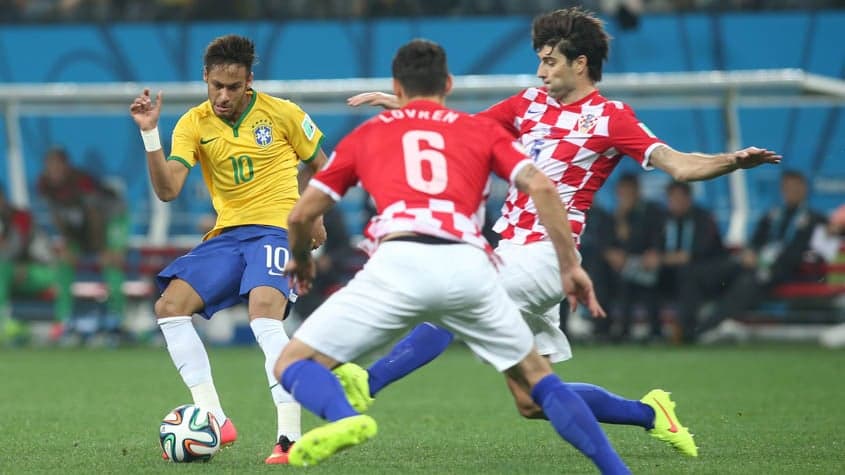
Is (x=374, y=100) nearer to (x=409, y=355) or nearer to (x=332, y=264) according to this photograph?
(x=409, y=355)

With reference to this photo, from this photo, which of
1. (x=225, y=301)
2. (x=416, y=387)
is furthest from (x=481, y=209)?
(x=416, y=387)

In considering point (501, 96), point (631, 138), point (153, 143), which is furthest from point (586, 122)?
Answer: point (501, 96)

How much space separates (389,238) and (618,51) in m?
14.0

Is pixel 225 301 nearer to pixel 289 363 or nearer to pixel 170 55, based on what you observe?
pixel 289 363

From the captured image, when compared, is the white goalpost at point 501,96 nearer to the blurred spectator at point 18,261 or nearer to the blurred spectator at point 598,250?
the blurred spectator at point 18,261

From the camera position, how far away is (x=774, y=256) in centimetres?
1586

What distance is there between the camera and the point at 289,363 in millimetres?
5547

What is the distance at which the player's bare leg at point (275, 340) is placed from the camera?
22.7 feet

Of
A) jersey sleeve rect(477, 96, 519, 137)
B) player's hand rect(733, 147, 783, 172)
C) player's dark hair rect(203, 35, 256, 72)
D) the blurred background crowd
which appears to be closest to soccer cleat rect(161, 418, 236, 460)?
player's dark hair rect(203, 35, 256, 72)

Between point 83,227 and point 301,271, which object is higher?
point 301,271

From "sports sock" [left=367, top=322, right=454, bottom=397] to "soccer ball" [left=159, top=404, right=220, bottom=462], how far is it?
0.85m

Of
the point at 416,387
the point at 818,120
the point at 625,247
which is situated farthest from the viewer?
the point at 818,120

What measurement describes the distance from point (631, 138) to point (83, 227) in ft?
38.3

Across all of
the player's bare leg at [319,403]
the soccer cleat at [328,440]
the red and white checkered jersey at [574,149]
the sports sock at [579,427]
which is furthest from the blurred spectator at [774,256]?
the soccer cleat at [328,440]
